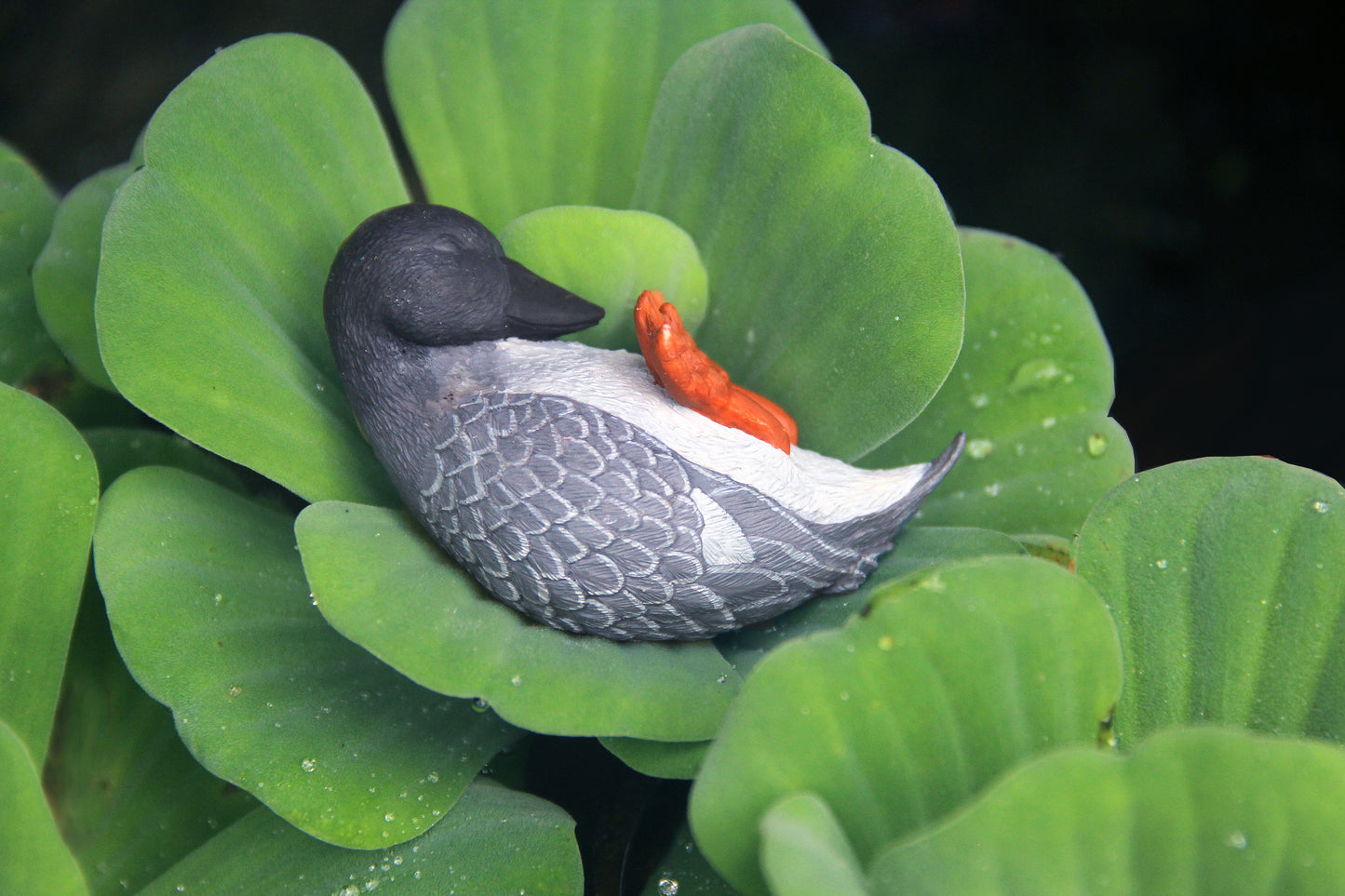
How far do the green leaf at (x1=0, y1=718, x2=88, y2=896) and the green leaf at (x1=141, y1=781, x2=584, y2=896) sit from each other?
0.50ft

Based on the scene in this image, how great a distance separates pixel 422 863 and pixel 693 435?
1.17 feet

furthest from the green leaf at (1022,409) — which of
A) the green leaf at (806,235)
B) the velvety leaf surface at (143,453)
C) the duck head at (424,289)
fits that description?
the velvety leaf surface at (143,453)

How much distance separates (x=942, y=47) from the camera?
145cm

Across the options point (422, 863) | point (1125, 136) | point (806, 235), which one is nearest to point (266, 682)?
point (422, 863)

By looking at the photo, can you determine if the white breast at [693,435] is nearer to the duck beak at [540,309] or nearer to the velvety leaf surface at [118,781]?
the duck beak at [540,309]

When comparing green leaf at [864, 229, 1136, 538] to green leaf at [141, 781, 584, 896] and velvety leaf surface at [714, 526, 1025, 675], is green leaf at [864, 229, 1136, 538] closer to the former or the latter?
velvety leaf surface at [714, 526, 1025, 675]

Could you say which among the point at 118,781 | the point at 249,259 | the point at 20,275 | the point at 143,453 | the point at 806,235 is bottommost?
the point at 118,781

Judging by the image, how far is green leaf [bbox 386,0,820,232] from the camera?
2.89 ft

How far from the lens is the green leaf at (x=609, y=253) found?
764mm

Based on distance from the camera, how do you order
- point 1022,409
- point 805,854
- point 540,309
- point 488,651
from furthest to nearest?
point 1022,409, point 540,309, point 488,651, point 805,854

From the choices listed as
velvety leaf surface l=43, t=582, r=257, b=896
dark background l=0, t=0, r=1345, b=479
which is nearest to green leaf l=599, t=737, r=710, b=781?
velvety leaf surface l=43, t=582, r=257, b=896

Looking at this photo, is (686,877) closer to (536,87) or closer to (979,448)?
(979,448)

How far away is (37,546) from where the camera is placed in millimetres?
681

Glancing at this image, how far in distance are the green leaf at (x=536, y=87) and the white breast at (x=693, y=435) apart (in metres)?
0.25
